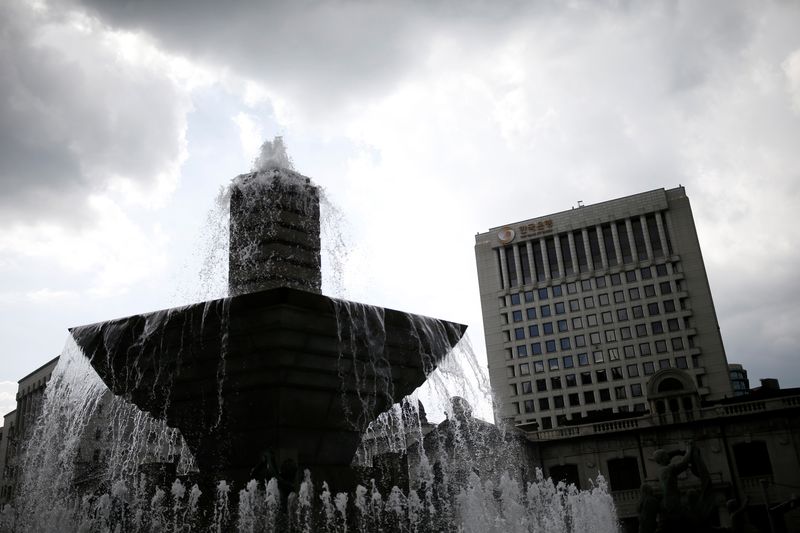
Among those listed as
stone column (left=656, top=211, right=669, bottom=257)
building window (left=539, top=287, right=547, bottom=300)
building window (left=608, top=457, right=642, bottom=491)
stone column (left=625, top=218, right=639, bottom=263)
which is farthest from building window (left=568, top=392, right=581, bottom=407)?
building window (left=608, top=457, right=642, bottom=491)

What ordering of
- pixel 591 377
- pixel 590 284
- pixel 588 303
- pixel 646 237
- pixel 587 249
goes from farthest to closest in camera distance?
pixel 587 249, pixel 590 284, pixel 588 303, pixel 646 237, pixel 591 377

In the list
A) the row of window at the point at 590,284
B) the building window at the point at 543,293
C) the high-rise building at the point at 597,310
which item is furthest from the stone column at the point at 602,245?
the building window at the point at 543,293

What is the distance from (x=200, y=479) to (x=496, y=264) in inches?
2828

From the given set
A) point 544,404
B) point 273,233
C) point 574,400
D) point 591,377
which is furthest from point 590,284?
point 273,233

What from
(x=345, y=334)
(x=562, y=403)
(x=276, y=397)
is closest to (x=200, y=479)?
(x=276, y=397)

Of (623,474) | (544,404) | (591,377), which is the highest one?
(591,377)

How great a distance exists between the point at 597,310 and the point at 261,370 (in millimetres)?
67966

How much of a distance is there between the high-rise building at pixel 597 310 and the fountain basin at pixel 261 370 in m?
58.9

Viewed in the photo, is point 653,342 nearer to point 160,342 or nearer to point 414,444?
point 414,444

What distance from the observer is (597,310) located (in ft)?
251

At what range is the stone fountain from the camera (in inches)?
512

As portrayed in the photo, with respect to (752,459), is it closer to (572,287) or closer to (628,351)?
(628,351)

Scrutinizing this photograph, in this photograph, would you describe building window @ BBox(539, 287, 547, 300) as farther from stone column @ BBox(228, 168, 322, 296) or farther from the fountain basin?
the fountain basin

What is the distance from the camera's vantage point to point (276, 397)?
13328 mm
